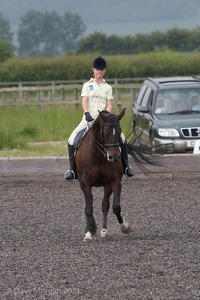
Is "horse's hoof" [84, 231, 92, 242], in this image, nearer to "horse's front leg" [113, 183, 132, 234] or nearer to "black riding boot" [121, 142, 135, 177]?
"horse's front leg" [113, 183, 132, 234]

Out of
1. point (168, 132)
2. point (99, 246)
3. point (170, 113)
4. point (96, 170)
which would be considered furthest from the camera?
point (170, 113)

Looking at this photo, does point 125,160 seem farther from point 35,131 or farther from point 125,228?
point 35,131

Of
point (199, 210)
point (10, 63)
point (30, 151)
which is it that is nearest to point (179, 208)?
point (199, 210)

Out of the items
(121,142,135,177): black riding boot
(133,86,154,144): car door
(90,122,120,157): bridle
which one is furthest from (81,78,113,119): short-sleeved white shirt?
(133,86,154,144): car door

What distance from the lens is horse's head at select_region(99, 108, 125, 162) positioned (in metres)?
11.3

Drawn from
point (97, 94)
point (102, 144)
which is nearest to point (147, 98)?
point (97, 94)

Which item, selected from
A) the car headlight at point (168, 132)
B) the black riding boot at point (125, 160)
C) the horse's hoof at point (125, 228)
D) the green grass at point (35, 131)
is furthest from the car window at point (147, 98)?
the horse's hoof at point (125, 228)

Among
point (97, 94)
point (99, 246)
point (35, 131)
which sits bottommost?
point (35, 131)

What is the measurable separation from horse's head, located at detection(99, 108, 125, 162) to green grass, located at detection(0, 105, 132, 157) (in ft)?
29.2

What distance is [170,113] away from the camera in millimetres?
20141

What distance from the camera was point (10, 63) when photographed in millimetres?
64312

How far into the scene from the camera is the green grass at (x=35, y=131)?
21.5m

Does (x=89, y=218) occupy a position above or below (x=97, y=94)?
below

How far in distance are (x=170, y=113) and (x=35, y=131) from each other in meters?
6.34
